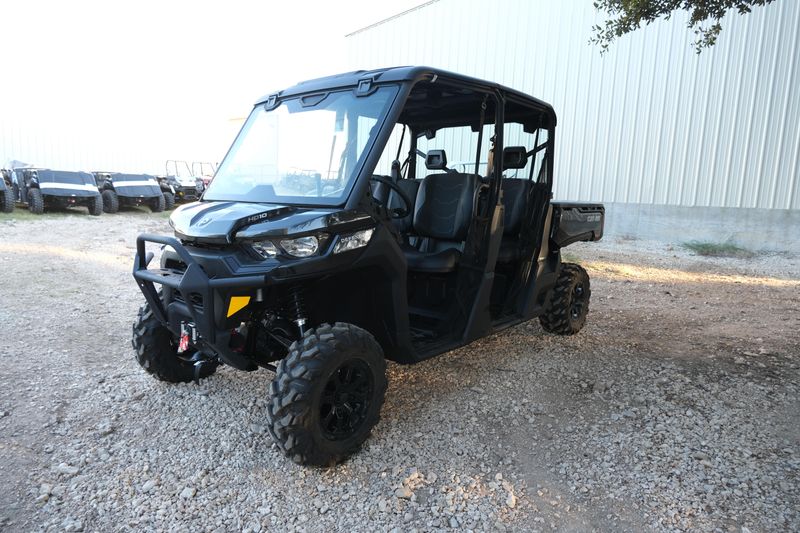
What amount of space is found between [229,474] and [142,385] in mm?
1433

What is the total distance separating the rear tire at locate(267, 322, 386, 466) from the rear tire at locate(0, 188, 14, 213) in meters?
15.1

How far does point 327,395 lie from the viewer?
2850mm

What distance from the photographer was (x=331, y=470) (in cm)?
284

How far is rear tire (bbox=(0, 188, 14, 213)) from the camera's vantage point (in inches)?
553

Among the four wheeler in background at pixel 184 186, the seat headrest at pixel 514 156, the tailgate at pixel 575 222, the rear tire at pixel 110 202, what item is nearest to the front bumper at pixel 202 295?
the seat headrest at pixel 514 156

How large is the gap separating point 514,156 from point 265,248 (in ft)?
7.57

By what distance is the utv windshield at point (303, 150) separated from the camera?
311 centimetres

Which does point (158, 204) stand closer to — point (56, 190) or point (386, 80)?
point (56, 190)

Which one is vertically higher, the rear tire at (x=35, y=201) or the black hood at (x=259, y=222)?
the black hood at (x=259, y=222)

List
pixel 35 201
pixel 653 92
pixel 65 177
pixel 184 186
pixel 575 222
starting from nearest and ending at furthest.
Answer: pixel 575 222 < pixel 653 92 < pixel 35 201 < pixel 65 177 < pixel 184 186

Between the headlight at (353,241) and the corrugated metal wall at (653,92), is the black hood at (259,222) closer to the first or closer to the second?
the headlight at (353,241)

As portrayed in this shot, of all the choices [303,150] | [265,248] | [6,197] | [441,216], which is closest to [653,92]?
[441,216]

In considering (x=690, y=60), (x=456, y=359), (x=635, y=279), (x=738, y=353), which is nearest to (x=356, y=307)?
(x=456, y=359)

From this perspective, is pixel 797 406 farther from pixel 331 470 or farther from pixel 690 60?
pixel 690 60
